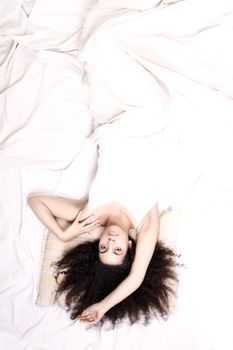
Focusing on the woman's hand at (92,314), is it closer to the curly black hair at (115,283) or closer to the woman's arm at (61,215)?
the curly black hair at (115,283)

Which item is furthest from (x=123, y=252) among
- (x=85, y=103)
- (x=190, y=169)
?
(x=85, y=103)

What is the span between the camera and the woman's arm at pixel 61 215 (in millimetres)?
1470

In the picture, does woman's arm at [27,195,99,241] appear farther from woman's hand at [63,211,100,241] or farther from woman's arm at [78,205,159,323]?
woman's arm at [78,205,159,323]

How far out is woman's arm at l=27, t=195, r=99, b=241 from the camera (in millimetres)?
1470

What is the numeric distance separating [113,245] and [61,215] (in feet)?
0.94

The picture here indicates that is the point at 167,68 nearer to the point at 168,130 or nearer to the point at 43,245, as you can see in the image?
the point at 168,130

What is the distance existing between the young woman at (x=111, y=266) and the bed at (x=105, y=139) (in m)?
0.08

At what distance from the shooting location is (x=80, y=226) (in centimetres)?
146

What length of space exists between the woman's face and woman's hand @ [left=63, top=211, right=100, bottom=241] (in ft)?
0.38

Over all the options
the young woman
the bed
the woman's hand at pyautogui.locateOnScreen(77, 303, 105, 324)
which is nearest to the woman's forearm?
the young woman

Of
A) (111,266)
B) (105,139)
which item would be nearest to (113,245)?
(111,266)

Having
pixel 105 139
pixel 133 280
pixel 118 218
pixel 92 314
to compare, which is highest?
pixel 105 139

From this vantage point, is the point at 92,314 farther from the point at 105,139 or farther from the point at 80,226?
the point at 105,139

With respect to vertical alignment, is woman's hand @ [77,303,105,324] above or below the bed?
below
